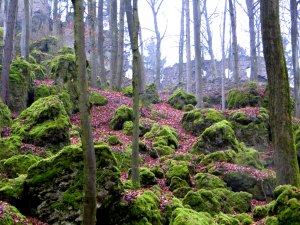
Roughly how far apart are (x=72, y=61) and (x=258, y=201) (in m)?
11.7

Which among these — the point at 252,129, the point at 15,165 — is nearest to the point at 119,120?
the point at 252,129

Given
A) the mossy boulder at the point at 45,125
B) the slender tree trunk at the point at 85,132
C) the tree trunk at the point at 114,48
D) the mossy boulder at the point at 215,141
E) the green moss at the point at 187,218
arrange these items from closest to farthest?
the slender tree trunk at the point at 85,132 → the green moss at the point at 187,218 → the mossy boulder at the point at 45,125 → the mossy boulder at the point at 215,141 → the tree trunk at the point at 114,48

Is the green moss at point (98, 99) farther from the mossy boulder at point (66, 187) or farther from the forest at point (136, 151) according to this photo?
the mossy boulder at point (66, 187)

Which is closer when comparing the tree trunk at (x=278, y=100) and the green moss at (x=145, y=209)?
the green moss at (x=145, y=209)

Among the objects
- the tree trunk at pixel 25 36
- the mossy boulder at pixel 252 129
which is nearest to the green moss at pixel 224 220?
the mossy boulder at pixel 252 129

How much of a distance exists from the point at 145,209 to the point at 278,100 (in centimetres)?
395

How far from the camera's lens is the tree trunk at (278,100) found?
320 inches

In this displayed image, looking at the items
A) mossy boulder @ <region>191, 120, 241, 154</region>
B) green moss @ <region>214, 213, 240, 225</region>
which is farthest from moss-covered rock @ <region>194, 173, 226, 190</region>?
mossy boulder @ <region>191, 120, 241, 154</region>

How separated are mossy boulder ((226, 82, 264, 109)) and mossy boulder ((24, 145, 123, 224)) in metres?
15.7

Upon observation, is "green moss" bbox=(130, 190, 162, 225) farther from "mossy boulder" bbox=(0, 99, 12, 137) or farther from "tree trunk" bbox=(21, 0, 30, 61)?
"tree trunk" bbox=(21, 0, 30, 61)

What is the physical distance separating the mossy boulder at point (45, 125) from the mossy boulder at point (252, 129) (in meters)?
9.41

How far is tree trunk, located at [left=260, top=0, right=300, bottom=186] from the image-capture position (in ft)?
26.7

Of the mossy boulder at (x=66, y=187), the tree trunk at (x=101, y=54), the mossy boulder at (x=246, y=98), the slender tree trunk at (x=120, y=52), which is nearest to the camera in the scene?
the mossy boulder at (x=66, y=187)

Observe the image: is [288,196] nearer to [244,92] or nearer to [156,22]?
[244,92]
